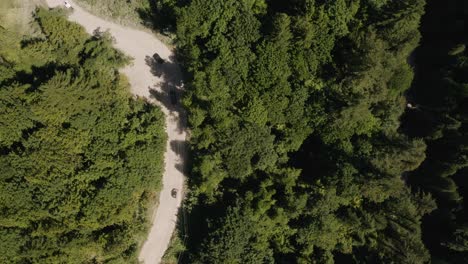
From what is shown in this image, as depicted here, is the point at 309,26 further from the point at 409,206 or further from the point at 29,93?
the point at 29,93

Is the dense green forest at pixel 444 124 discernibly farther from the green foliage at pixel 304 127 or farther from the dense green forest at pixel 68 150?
the dense green forest at pixel 68 150

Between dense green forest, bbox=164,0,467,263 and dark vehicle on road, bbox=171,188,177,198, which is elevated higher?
dense green forest, bbox=164,0,467,263

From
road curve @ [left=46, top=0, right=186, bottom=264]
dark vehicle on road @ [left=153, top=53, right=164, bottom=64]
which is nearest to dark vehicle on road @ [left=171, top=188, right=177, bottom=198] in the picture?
road curve @ [left=46, top=0, right=186, bottom=264]

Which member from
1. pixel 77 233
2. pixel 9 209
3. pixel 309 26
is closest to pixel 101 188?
pixel 77 233

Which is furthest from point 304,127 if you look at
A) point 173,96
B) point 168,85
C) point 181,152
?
point 168,85

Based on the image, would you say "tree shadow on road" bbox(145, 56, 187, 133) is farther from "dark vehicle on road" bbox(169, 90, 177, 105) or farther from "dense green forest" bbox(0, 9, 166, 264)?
"dense green forest" bbox(0, 9, 166, 264)

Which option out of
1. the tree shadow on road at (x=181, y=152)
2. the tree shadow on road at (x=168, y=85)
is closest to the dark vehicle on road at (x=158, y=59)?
the tree shadow on road at (x=168, y=85)
